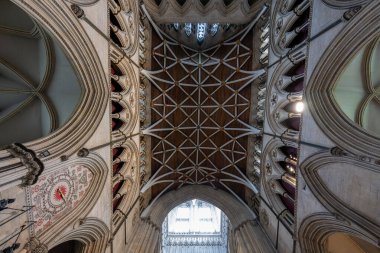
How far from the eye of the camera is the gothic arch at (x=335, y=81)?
400 centimetres

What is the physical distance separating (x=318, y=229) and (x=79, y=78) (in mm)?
7652

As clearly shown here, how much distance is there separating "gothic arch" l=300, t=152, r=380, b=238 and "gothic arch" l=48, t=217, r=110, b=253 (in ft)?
20.2

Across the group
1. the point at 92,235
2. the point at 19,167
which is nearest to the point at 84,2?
the point at 19,167

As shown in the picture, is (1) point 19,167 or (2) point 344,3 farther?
(2) point 344,3

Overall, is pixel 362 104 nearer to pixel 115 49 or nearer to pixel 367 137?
pixel 367 137

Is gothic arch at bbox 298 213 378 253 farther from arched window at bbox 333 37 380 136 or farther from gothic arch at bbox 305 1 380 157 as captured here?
arched window at bbox 333 37 380 136

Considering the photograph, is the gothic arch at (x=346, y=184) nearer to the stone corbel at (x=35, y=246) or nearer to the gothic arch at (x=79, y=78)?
the gothic arch at (x=79, y=78)

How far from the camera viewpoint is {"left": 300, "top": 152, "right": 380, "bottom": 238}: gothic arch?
4.14m

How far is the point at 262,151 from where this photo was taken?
8.80 metres

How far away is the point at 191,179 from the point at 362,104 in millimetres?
8388

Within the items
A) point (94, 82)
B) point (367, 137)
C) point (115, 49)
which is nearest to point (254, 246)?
point (367, 137)

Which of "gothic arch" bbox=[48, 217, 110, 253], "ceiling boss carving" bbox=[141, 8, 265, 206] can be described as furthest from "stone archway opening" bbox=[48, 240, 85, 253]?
"ceiling boss carving" bbox=[141, 8, 265, 206]

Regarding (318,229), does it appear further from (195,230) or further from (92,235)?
(195,230)

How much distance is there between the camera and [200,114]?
1130 centimetres
